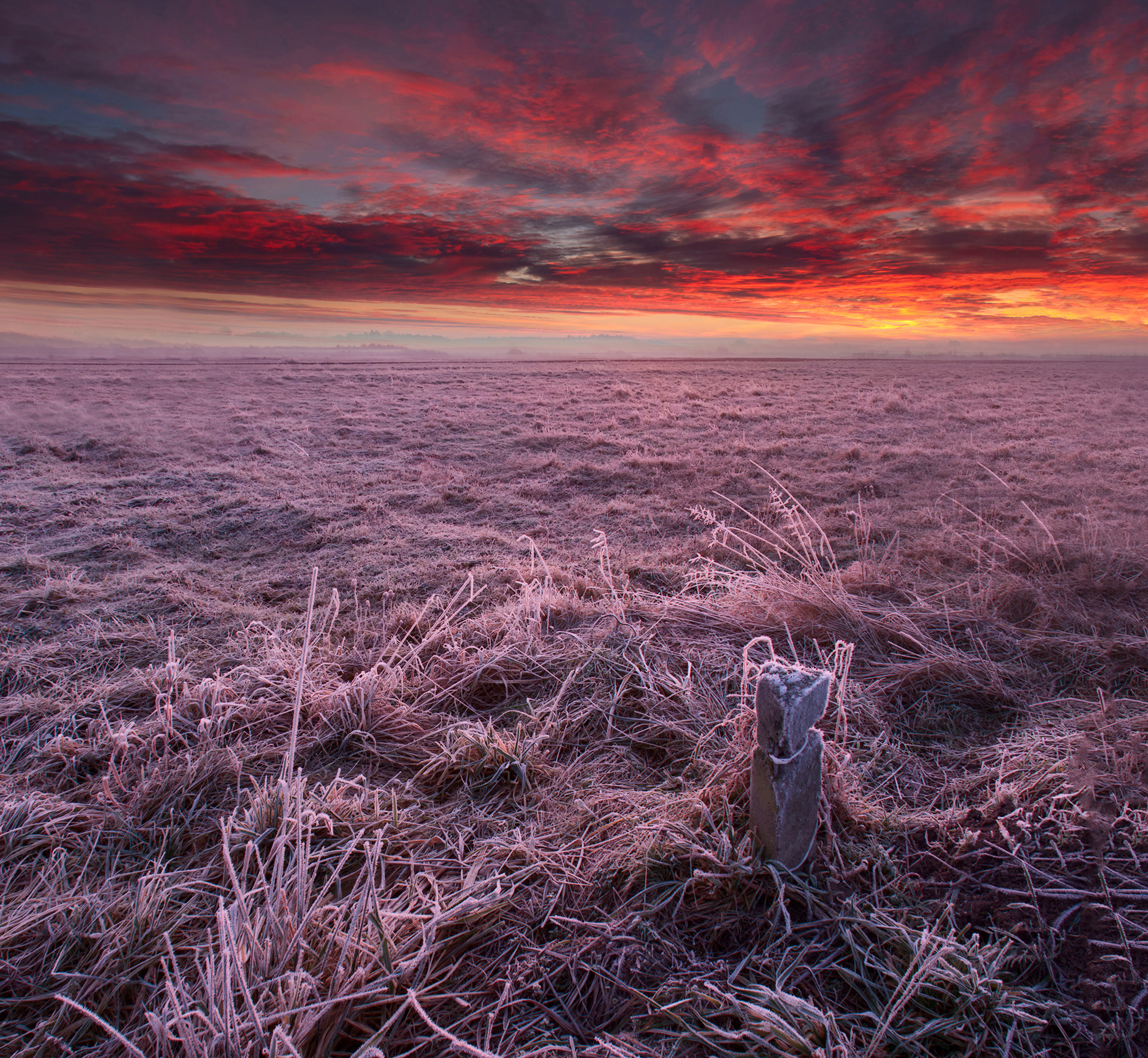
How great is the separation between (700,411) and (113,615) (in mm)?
14667

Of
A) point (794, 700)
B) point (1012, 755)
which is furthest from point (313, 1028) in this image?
point (1012, 755)

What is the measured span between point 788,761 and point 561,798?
1209 millimetres

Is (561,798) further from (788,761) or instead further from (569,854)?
(788,761)

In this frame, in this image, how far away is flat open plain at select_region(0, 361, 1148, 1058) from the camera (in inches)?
66.7

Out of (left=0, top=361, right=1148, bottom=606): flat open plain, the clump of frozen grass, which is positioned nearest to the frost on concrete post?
the clump of frozen grass

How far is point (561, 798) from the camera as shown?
2.71 m

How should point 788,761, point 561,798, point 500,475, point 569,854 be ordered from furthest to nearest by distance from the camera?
1. point 500,475
2. point 561,798
3. point 569,854
4. point 788,761

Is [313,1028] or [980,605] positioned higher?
[980,605]

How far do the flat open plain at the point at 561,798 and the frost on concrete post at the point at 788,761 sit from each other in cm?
11

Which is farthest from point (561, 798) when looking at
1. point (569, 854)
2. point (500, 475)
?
point (500, 475)

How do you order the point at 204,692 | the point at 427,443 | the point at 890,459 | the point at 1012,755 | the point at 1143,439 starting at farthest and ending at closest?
the point at 427,443 → the point at 1143,439 → the point at 890,459 → the point at 204,692 → the point at 1012,755

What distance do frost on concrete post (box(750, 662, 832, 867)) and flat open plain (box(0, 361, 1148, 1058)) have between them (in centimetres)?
11

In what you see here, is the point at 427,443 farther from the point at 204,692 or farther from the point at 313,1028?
the point at 313,1028

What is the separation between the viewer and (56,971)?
1890 millimetres
